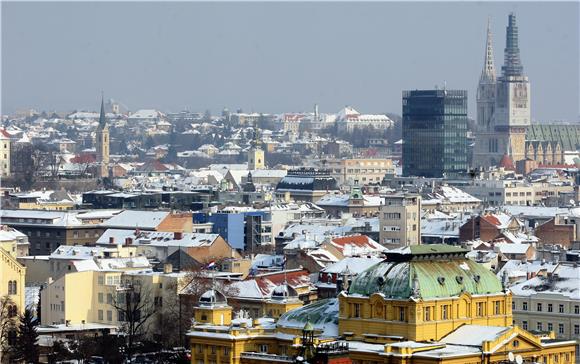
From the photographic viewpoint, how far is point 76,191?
453ft

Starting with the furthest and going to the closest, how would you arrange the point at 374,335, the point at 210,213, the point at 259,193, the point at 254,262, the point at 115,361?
1. the point at 259,193
2. the point at 210,213
3. the point at 254,262
4. the point at 115,361
5. the point at 374,335

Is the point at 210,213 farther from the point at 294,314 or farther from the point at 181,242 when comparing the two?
the point at 294,314

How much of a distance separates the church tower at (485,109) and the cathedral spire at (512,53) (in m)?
1.92

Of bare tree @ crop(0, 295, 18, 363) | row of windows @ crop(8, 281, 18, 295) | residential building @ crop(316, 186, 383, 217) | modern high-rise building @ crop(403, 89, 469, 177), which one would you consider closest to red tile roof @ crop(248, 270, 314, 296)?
row of windows @ crop(8, 281, 18, 295)

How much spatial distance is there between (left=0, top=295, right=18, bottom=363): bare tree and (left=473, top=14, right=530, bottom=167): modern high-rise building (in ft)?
418

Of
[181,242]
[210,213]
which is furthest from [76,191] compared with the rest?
[181,242]

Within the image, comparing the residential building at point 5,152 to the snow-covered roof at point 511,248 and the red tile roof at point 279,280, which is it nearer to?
the snow-covered roof at point 511,248

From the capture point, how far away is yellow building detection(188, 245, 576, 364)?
160 feet

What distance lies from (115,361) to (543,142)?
5622 inches

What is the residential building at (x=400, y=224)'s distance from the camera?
A: 92.8m

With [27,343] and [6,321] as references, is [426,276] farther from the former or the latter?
[6,321]

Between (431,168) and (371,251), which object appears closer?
(371,251)

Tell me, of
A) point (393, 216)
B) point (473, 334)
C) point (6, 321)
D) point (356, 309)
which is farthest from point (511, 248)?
Result: point (473, 334)

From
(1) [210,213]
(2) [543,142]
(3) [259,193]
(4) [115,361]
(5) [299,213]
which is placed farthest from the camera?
(2) [543,142]
